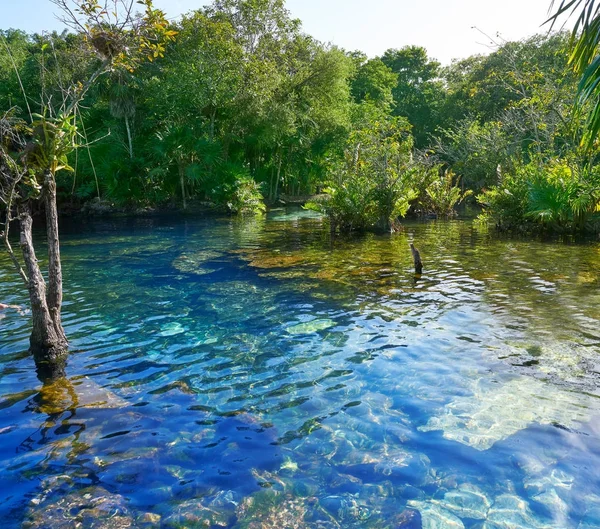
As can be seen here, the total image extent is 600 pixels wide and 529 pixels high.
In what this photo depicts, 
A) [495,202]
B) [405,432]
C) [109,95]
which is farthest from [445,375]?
[109,95]

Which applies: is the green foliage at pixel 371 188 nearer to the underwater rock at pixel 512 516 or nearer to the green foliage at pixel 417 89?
the underwater rock at pixel 512 516

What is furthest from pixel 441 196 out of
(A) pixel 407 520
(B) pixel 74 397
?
(A) pixel 407 520

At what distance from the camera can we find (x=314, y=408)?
5641mm

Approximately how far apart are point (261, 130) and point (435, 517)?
34.7 metres

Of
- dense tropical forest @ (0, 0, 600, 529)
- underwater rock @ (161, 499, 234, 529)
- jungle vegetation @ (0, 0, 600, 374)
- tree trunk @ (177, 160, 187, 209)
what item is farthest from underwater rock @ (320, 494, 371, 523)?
tree trunk @ (177, 160, 187, 209)

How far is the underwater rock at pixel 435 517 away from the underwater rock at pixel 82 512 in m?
2.17

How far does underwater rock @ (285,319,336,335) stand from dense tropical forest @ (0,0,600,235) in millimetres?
10805

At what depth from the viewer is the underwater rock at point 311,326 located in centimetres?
842

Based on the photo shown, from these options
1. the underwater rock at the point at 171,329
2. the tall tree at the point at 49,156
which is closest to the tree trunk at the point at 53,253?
the tall tree at the point at 49,156

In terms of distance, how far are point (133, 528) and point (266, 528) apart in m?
0.98

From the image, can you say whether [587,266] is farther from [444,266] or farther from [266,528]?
[266,528]

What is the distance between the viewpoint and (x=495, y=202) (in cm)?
1962

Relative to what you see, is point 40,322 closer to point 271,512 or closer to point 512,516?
point 271,512

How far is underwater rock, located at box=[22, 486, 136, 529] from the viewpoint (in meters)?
3.76
